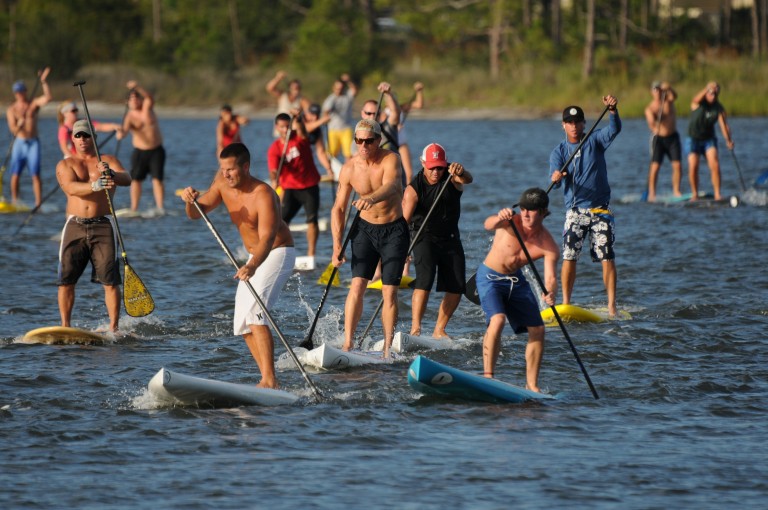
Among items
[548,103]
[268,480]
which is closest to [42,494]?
[268,480]

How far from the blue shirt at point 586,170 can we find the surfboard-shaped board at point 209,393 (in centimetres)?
381

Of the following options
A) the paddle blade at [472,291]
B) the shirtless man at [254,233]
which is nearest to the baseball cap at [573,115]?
the paddle blade at [472,291]

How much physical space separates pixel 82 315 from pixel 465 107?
4244 centimetres

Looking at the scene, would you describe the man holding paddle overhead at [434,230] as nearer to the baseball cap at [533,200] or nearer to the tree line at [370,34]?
A: the baseball cap at [533,200]

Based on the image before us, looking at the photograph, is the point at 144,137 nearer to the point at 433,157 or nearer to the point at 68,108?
the point at 68,108

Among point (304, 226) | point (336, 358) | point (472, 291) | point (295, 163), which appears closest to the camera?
point (336, 358)

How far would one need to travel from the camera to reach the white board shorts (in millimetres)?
9094

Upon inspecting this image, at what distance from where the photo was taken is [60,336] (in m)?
11.3

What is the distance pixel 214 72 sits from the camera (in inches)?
2493

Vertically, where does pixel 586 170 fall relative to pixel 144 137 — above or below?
below

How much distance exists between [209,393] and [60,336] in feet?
8.96

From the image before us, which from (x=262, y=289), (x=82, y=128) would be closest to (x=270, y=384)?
(x=262, y=289)

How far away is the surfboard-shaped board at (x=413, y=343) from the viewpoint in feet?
35.9

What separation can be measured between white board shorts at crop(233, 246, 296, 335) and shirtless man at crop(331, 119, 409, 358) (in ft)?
4.48
